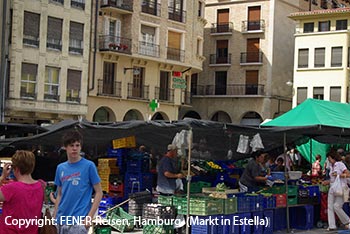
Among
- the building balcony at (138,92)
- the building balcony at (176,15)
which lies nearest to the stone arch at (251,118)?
the building balcony at (176,15)

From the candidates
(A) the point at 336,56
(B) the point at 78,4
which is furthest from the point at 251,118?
(B) the point at 78,4

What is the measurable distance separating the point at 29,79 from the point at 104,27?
721 centimetres

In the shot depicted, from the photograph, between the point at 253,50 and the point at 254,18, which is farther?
the point at 254,18

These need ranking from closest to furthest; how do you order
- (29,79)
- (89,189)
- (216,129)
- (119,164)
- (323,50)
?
(89,189)
(216,129)
(119,164)
(29,79)
(323,50)

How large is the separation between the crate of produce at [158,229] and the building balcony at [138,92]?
97.3 feet

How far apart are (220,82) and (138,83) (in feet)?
37.8

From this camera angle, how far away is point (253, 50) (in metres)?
50.8

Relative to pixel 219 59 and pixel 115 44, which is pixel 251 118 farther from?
pixel 115 44

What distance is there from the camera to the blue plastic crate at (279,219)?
1362cm

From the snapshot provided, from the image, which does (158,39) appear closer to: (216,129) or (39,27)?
(39,27)

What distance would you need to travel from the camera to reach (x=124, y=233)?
12.5m

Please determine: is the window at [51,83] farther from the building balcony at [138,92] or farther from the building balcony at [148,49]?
the building balcony at [148,49]

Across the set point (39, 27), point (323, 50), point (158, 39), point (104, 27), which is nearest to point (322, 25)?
point (323, 50)

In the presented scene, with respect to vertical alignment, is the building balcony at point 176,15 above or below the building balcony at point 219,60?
above
